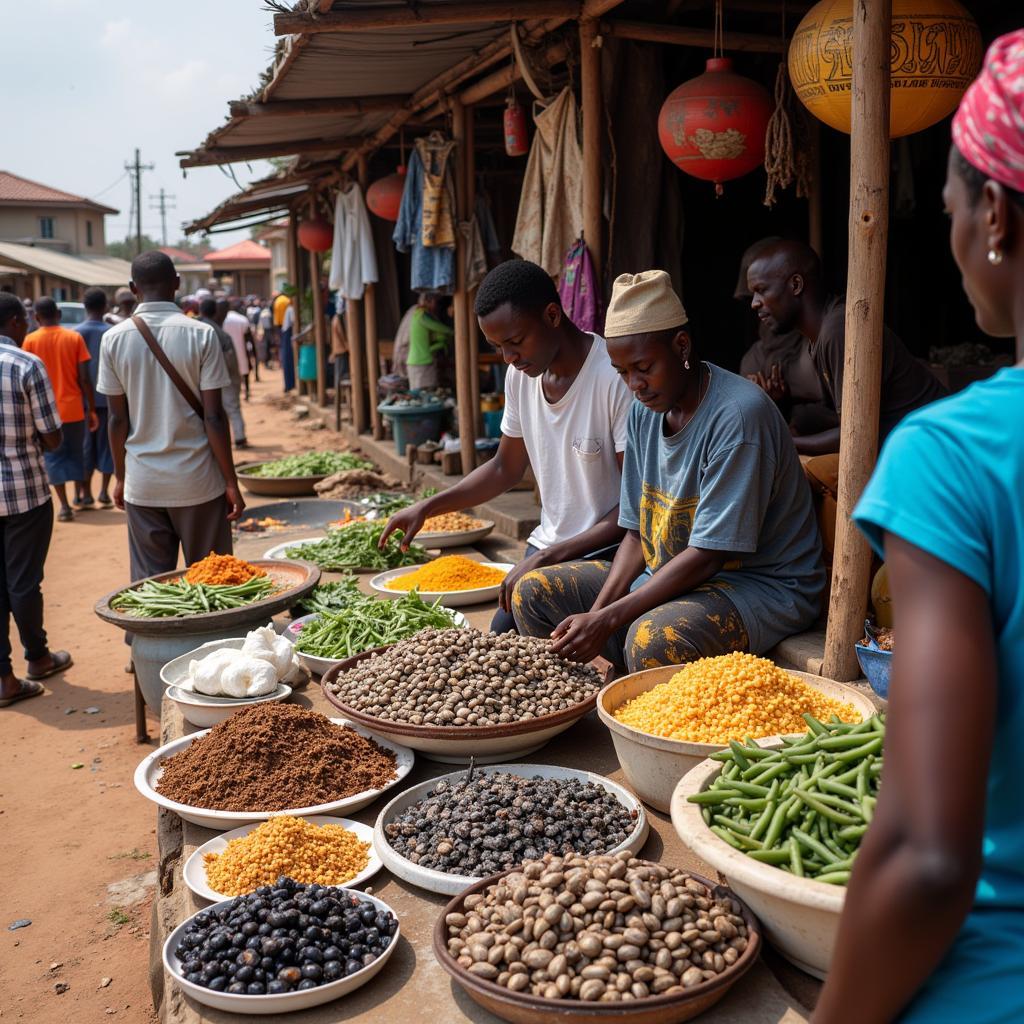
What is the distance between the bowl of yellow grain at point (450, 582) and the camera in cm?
520

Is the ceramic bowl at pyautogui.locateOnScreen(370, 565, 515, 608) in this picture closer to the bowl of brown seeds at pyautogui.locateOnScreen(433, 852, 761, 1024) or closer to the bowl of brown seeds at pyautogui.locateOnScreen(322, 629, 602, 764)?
the bowl of brown seeds at pyautogui.locateOnScreen(322, 629, 602, 764)

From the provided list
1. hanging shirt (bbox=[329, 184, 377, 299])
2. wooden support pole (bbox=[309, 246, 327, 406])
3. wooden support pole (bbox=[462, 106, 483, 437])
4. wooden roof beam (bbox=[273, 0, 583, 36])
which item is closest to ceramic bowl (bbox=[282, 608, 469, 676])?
wooden roof beam (bbox=[273, 0, 583, 36])

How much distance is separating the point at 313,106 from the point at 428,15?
288 cm

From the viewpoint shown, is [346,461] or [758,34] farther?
[346,461]

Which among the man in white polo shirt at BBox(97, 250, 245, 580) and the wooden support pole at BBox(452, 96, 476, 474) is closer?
the man in white polo shirt at BBox(97, 250, 245, 580)

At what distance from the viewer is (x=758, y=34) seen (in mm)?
5996

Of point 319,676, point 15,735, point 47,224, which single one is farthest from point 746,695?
point 47,224

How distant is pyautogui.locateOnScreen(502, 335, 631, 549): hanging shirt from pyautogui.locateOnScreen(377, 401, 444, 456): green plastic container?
527cm

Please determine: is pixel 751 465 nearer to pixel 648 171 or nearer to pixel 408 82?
pixel 648 171

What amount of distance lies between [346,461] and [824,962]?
9310 millimetres

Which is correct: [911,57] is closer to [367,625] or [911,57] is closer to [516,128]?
[367,625]

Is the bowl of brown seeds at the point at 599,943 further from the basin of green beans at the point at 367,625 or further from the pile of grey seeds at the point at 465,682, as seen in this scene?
the basin of green beans at the point at 367,625

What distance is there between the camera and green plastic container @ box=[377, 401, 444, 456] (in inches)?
388

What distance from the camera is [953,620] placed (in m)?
1.11
